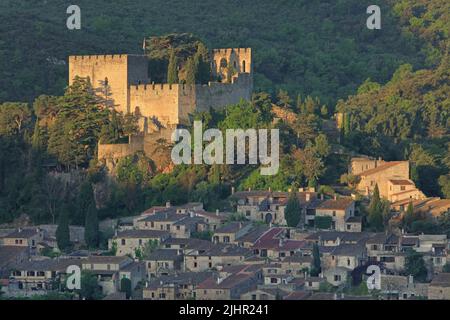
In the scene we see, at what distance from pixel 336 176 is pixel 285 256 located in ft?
23.1

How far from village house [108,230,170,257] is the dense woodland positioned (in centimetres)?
124

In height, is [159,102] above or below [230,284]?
above

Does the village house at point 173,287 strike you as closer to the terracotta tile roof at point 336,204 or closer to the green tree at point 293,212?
the green tree at point 293,212

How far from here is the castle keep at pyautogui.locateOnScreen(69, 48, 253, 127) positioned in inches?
2756

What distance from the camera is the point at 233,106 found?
7031 cm

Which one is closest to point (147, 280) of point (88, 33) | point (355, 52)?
point (88, 33)

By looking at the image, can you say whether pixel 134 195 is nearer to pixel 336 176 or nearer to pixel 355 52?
pixel 336 176

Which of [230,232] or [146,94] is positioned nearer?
[230,232]

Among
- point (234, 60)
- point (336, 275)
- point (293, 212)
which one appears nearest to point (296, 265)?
point (336, 275)

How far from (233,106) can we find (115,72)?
3782mm

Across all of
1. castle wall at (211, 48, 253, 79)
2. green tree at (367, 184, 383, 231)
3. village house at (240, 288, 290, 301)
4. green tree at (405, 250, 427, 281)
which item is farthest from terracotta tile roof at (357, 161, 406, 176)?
village house at (240, 288, 290, 301)

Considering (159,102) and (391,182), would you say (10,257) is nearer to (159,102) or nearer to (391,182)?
(159,102)

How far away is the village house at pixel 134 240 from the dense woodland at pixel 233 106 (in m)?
1.24

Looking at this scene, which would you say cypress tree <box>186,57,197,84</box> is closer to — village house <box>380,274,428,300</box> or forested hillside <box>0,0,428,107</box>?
forested hillside <box>0,0,428,107</box>
